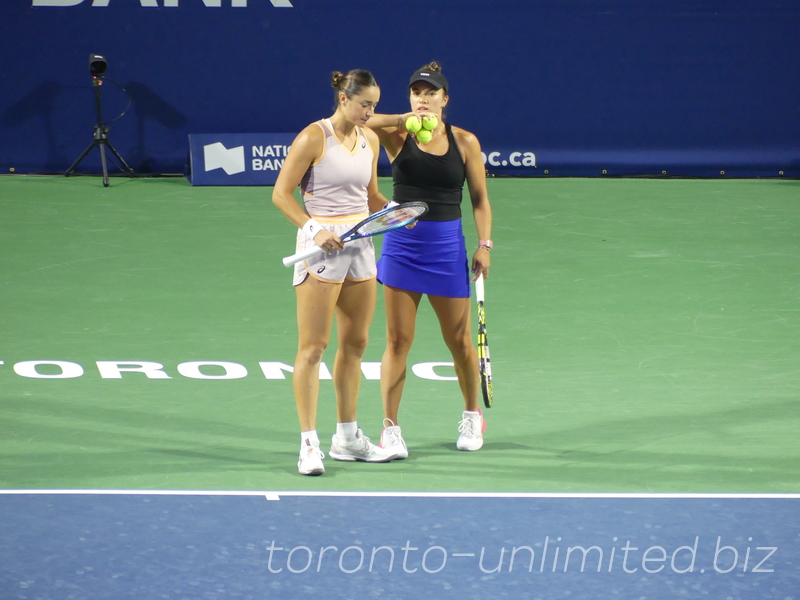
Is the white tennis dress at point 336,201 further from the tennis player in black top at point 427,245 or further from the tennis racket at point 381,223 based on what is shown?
the tennis player in black top at point 427,245

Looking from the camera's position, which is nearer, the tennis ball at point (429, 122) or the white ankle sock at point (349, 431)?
the tennis ball at point (429, 122)

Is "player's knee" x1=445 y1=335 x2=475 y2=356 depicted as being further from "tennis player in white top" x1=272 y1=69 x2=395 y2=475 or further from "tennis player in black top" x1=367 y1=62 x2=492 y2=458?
"tennis player in white top" x1=272 y1=69 x2=395 y2=475

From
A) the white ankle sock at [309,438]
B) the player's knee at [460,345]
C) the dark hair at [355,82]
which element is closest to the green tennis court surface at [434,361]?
the white ankle sock at [309,438]

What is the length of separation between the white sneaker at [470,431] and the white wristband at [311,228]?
127 centimetres

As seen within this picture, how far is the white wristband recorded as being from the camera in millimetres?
4918

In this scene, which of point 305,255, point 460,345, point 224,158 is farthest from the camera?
point 224,158

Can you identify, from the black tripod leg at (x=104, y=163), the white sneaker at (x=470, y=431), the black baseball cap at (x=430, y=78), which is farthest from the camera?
the black tripod leg at (x=104, y=163)

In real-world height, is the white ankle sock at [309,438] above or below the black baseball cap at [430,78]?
below

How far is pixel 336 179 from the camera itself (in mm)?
5020

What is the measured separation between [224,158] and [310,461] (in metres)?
9.75

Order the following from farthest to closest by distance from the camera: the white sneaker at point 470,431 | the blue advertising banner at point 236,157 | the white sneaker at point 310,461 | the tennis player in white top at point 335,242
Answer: the blue advertising banner at point 236,157 → the white sneaker at point 470,431 → the white sneaker at point 310,461 → the tennis player in white top at point 335,242

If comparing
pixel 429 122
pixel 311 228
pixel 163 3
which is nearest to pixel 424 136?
pixel 429 122

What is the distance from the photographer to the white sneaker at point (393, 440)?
5.31 meters

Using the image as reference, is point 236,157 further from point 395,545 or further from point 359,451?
point 395,545
